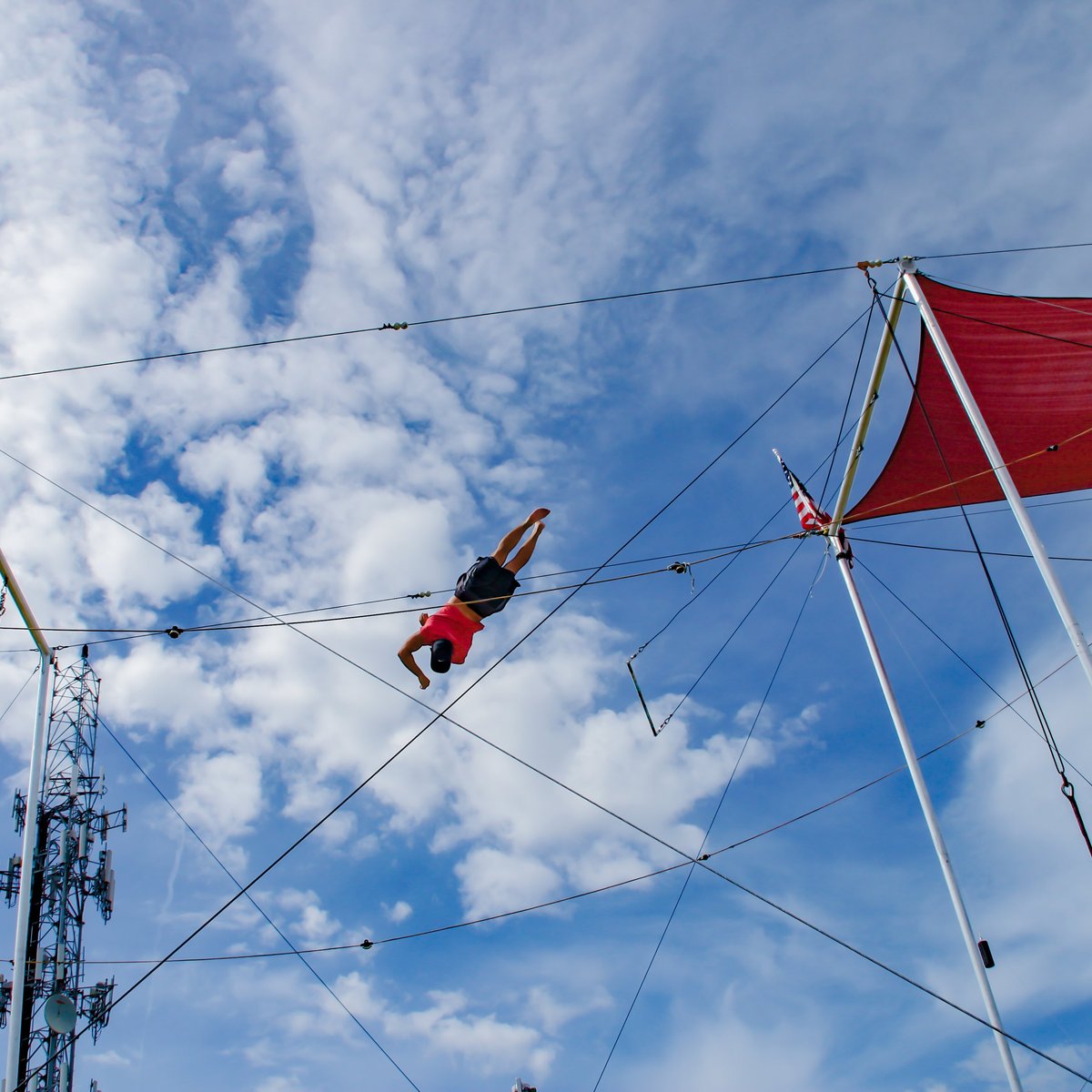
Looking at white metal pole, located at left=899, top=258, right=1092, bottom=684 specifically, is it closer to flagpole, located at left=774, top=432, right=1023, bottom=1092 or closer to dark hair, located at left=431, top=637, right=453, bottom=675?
flagpole, located at left=774, top=432, right=1023, bottom=1092

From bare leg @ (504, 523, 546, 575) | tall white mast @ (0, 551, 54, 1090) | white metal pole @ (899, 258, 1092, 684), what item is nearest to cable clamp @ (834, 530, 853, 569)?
white metal pole @ (899, 258, 1092, 684)

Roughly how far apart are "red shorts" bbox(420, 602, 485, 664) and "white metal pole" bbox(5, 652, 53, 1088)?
440cm

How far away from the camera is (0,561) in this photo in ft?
33.0

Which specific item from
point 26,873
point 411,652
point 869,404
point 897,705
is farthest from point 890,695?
point 26,873

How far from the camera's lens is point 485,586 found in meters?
9.50

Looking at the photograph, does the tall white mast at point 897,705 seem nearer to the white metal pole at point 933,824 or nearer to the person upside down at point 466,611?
the white metal pole at point 933,824

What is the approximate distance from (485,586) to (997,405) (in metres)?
6.67

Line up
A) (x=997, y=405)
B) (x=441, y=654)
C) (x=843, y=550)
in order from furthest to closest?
(x=843, y=550)
(x=997, y=405)
(x=441, y=654)

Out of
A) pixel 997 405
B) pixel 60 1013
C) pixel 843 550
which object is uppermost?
pixel 997 405

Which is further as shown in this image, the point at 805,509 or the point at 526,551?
the point at 805,509

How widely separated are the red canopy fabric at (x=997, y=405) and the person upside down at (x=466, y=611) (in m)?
4.78

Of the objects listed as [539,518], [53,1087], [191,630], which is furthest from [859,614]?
[53,1087]

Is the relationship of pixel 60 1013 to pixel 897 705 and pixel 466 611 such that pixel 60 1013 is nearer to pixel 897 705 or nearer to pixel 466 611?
pixel 466 611

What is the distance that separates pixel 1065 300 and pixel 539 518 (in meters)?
6.35
